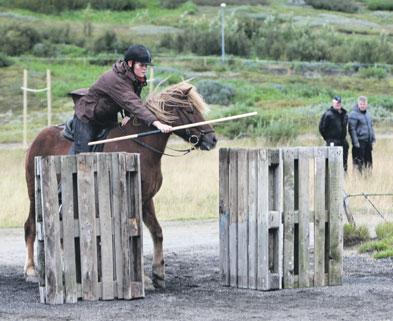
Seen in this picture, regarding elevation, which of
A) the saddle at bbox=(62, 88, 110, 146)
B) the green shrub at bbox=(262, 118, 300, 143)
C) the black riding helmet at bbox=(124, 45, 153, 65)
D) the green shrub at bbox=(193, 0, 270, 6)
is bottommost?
the green shrub at bbox=(262, 118, 300, 143)

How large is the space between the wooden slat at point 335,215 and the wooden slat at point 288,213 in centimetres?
41

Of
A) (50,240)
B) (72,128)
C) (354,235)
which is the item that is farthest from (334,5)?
(50,240)

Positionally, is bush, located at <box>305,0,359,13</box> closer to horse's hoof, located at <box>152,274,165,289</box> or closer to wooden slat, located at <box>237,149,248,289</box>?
horse's hoof, located at <box>152,274,165,289</box>

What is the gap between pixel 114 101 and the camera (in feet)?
38.3

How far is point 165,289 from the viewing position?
11.5 m

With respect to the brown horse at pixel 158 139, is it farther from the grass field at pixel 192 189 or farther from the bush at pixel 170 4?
the bush at pixel 170 4

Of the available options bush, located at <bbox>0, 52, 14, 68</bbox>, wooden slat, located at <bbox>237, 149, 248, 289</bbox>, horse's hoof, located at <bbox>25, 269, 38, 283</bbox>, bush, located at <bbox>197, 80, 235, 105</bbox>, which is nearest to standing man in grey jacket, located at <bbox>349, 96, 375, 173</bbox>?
horse's hoof, located at <bbox>25, 269, 38, 283</bbox>

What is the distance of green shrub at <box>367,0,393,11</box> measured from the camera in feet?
226

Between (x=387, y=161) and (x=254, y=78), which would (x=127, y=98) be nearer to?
(x=387, y=161)

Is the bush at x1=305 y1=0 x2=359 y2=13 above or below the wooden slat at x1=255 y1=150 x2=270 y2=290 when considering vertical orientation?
above

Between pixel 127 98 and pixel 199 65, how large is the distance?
111 feet

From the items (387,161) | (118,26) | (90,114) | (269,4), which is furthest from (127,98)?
(269,4)

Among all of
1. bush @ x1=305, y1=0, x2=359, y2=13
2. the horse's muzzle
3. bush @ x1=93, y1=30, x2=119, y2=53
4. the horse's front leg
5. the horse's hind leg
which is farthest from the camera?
bush @ x1=305, y1=0, x2=359, y2=13

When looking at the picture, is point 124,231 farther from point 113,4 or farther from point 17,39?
point 113,4
